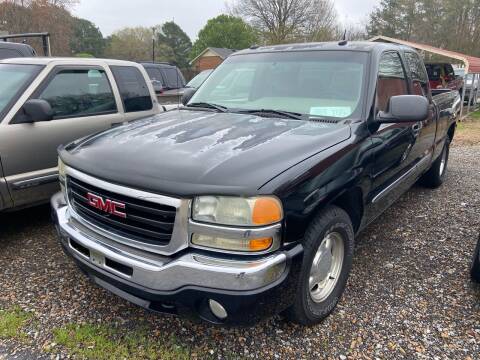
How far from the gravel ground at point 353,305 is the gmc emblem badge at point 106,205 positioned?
2.82 feet

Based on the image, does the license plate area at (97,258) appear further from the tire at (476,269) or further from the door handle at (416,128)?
the door handle at (416,128)

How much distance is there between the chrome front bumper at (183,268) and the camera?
75.6 inches

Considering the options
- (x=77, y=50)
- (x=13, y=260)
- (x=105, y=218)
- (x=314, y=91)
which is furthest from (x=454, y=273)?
(x=77, y=50)

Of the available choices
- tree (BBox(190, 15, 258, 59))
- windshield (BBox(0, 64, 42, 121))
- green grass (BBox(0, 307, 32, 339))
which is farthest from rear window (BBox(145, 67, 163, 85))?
tree (BBox(190, 15, 258, 59))

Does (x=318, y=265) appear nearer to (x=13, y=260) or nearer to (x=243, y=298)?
(x=243, y=298)

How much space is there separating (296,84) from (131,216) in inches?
71.3

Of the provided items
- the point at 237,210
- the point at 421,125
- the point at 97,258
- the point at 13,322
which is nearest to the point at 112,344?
the point at 97,258

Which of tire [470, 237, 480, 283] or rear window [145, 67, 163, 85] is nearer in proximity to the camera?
tire [470, 237, 480, 283]

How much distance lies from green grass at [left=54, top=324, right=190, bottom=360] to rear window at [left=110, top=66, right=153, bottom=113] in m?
2.80

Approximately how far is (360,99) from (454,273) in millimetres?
1670

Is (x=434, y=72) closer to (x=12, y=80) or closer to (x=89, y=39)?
(x=12, y=80)

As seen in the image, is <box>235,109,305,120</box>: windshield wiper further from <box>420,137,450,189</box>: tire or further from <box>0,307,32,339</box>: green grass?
<box>420,137,450,189</box>: tire

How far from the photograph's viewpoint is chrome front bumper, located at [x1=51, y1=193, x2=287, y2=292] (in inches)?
75.6

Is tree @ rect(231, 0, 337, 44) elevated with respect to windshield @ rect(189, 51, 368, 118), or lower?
elevated
